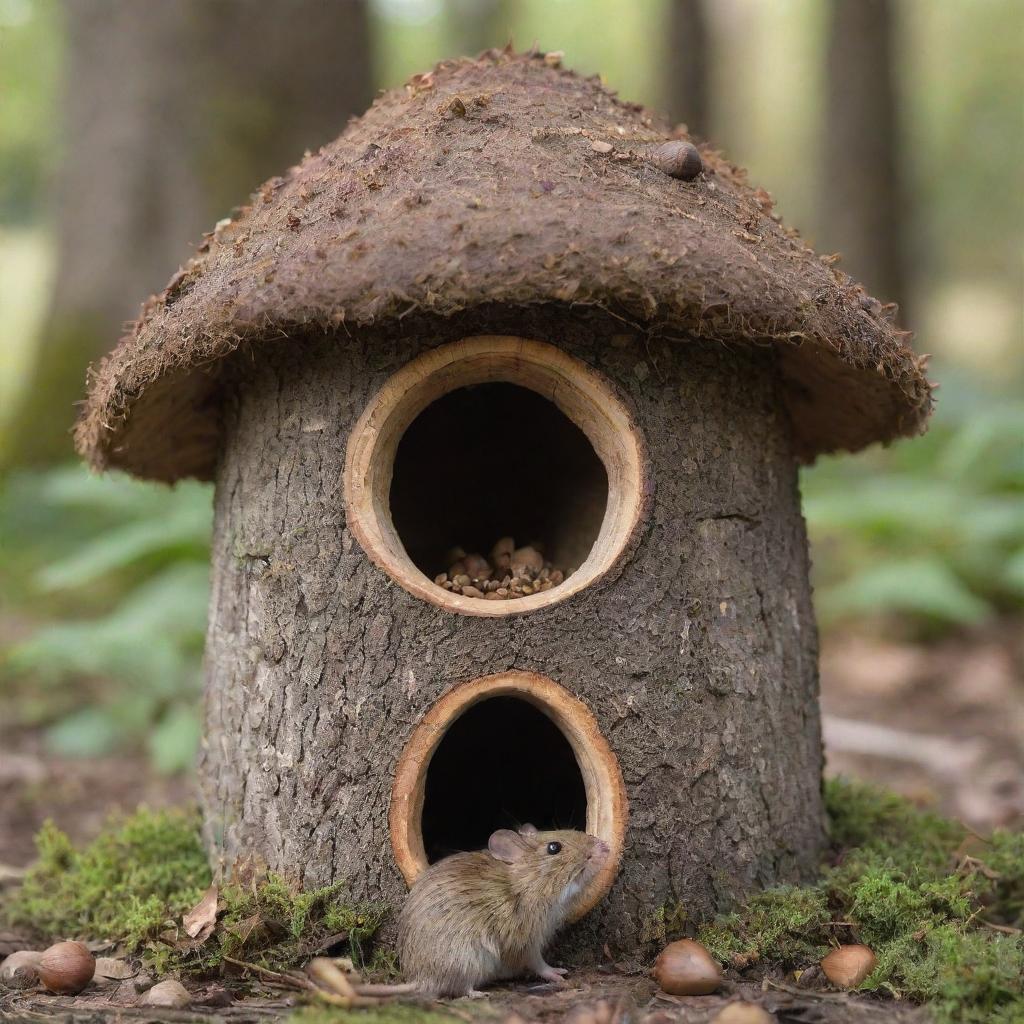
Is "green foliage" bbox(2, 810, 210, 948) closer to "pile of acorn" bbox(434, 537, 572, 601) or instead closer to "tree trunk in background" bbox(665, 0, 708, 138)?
"pile of acorn" bbox(434, 537, 572, 601)

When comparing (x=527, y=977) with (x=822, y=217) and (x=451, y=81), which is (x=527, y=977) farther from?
(x=822, y=217)

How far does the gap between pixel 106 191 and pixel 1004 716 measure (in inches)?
290

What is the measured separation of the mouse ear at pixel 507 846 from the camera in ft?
10.2

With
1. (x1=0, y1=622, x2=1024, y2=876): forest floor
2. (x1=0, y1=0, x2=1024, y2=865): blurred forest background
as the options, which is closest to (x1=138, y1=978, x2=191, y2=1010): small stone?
(x1=0, y1=622, x2=1024, y2=876): forest floor

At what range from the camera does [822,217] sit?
11.2 metres

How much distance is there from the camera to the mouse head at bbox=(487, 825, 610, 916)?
302 centimetres

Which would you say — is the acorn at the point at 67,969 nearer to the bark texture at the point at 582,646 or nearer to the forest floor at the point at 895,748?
the bark texture at the point at 582,646

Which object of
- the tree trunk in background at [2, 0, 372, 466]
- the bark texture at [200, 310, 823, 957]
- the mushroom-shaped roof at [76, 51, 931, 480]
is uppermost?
the tree trunk in background at [2, 0, 372, 466]

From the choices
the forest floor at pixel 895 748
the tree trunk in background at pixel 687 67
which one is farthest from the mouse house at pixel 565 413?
the tree trunk in background at pixel 687 67

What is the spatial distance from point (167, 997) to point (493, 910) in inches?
33.9

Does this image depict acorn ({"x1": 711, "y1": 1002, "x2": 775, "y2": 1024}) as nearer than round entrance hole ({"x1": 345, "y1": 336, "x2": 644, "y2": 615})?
Yes

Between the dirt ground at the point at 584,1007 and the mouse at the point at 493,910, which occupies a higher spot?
the mouse at the point at 493,910

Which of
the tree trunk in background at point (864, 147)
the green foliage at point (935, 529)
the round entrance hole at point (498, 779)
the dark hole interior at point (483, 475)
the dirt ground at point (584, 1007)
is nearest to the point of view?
the dirt ground at point (584, 1007)

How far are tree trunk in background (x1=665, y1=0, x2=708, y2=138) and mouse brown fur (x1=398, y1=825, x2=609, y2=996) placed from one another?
39.1 ft
